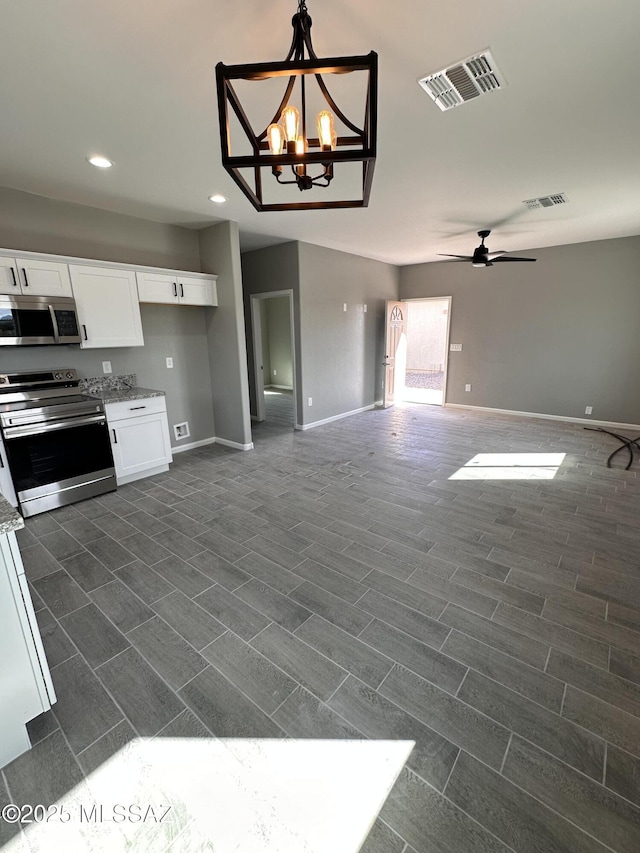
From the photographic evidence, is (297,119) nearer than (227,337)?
Yes

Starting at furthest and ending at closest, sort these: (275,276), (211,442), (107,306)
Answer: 1. (275,276)
2. (211,442)
3. (107,306)

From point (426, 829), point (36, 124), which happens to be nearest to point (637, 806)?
point (426, 829)

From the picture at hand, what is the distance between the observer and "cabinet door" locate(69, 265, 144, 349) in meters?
3.48

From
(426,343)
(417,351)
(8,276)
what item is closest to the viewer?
(8,276)

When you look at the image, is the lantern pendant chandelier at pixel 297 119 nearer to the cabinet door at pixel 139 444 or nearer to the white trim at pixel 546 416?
the cabinet door at pixel 139 444

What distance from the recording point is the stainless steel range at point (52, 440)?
302 centimetres

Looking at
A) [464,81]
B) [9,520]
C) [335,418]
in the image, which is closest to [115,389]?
[9,520]

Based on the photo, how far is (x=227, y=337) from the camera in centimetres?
462

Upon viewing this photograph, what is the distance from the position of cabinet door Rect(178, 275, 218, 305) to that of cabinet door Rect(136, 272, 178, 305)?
0.28ft

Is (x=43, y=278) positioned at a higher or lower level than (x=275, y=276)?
lower

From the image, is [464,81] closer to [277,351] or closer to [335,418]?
[335,418]

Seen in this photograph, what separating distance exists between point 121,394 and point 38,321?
3.06ft

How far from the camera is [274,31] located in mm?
1607

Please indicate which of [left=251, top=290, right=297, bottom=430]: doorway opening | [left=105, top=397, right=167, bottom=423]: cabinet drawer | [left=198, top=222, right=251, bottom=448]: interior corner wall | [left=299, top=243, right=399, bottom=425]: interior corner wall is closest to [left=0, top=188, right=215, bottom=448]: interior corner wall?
[left=198, top=222, right=251, bottom=448]: interior corner wall
